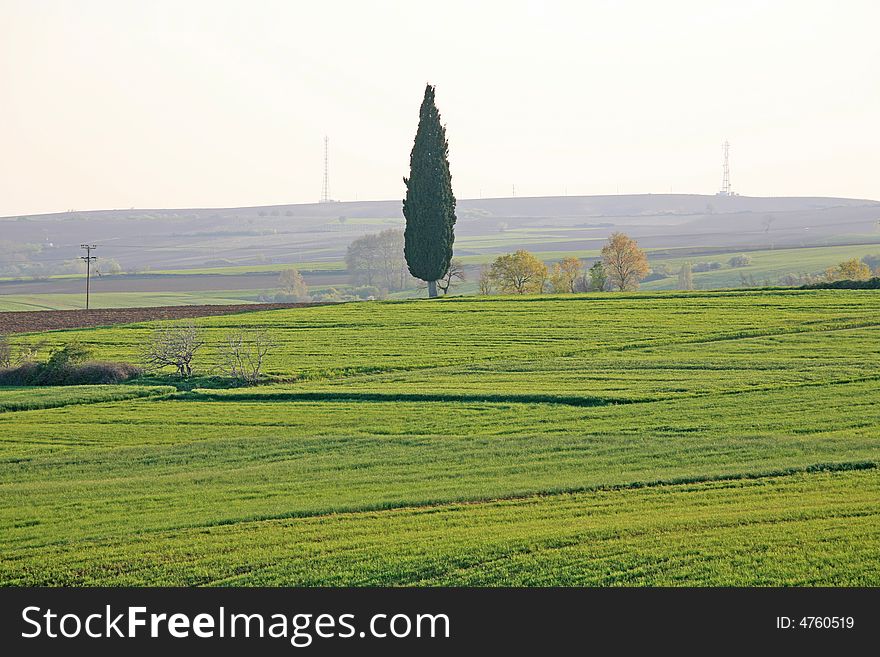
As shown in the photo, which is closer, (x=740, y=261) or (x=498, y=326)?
(x=498, y=326)

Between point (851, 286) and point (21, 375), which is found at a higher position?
point (851, 286)

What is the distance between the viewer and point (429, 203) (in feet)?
242

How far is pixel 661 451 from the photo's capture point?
2545 centimetres

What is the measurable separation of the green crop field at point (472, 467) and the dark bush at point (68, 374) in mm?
1420

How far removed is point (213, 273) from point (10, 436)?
480 feet

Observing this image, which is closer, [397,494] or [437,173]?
[397,494]

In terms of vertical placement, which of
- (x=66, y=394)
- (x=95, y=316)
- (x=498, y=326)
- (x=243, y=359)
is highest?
(x=95, y=316)

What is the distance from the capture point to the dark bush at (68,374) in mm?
43406

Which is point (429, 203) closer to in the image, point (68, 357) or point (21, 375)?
point (68, 357)

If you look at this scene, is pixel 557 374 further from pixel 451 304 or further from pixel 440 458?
Answer: pixel 451 304

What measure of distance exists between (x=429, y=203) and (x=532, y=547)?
191ft

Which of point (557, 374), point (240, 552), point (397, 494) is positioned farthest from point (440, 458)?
point (557, 374)

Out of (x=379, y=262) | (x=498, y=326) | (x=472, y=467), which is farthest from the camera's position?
(x=379, y=262)

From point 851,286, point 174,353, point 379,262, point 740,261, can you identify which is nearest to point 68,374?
point 174,353
